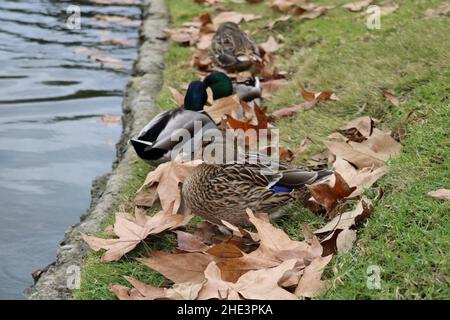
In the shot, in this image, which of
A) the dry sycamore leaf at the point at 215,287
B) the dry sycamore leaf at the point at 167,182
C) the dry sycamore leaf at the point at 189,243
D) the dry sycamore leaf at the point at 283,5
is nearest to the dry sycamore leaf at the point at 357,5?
the dry sycamore leaf at the point at 283,5

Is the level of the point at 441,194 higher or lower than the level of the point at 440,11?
lower

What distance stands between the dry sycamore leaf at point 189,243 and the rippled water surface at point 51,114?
3.27 feet

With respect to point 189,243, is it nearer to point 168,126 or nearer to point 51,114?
point 168,126

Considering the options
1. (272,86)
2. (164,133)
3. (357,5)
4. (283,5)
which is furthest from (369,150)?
(283,5)

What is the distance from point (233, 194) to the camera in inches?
148

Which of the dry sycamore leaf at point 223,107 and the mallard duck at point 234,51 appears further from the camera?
the mallard duck at point 234,51

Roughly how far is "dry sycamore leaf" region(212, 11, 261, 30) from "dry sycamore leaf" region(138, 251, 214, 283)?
5.15 m

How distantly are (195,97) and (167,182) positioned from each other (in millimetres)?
1405

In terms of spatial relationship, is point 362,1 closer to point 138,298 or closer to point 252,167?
point 252,167

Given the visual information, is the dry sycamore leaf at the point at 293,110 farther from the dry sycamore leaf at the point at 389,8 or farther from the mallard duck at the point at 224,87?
the dry sycamore leaf at the point at 389,8

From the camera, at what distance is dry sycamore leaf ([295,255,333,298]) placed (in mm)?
2938

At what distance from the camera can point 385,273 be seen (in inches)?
115

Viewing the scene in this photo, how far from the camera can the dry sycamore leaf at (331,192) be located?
12.1 ft

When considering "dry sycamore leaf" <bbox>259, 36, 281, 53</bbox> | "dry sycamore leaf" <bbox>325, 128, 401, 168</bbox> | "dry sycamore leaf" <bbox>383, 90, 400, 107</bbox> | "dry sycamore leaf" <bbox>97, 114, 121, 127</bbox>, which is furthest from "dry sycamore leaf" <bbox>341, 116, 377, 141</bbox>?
"dry sycamore leaf" <bbox>259, 36, 281, 53</bbox>
